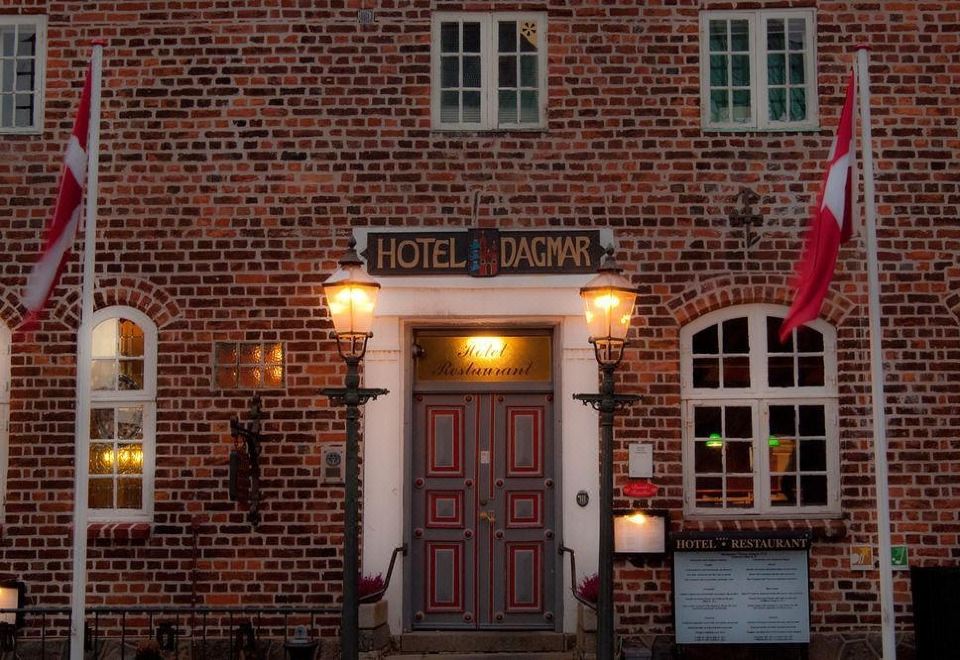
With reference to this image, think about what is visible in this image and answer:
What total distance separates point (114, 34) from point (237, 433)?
3.83 meters

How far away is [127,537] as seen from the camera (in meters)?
10.0

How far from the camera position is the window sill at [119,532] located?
10.0 meters

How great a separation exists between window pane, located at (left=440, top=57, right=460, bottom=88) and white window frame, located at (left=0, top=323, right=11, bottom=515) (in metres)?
4.56

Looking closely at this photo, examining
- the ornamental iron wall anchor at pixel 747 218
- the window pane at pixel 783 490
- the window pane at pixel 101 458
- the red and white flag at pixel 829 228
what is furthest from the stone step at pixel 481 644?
the ornamental iron wall anchor at pixel 747 218

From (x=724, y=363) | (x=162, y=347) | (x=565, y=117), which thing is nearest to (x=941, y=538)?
(x=724, y=363)

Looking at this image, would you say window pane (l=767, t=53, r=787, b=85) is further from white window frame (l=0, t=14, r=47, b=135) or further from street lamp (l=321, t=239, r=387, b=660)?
white window frame (l=0, t=14, r=47, b=135)

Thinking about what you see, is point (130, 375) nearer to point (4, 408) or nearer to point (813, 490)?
point (4, 408)

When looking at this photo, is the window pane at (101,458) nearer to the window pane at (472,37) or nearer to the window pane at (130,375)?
the window pane at (130,375)

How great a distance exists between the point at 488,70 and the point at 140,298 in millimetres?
3763

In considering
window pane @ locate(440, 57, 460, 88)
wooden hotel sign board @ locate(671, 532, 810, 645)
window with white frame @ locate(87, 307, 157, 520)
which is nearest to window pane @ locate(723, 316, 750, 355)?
wooden hotel sign board @ locate(671, 532, 810, 645)

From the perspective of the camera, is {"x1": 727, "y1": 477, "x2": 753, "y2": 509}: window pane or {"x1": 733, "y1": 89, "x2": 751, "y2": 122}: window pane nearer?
{"x1": 727, "y1": 477, "x2": 753, "y2": 509}: window pane

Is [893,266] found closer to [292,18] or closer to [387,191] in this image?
[387,191]

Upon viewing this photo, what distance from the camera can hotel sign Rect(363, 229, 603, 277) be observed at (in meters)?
10.2

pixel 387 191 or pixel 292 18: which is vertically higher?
pixel 292 18
